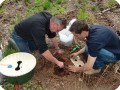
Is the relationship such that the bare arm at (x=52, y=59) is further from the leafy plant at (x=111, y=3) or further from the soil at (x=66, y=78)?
the leafy plant at (x=111, y=3)

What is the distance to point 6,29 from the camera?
5.87m

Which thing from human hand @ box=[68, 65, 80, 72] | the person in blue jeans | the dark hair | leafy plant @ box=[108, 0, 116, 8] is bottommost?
human hand @ box=[68, 65, 80, 72]

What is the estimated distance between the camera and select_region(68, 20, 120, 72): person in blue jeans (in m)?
4.49

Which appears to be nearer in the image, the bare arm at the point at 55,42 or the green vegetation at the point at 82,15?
the bare arm at the point at 55,42

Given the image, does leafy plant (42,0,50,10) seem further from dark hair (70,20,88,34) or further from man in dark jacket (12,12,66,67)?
dark hair (70,20,88,34)

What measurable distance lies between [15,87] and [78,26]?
1.15 m

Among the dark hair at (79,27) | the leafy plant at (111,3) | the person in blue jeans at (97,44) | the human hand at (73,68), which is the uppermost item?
the dark hair at (79,27)

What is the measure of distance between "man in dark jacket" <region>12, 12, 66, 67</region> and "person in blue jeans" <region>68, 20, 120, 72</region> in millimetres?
262

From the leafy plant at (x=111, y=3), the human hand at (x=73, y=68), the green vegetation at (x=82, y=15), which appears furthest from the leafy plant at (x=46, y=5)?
the human hand at (x=73, y=68)

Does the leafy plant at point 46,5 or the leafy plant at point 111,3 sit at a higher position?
the leafy plant at point 46,5

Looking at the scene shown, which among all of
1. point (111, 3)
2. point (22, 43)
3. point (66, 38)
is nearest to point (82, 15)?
point (66, 38)

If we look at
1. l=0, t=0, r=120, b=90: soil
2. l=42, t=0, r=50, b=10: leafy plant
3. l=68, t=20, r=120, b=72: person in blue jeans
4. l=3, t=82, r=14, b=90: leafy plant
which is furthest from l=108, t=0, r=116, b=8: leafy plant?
l=3, t=82, r=14, b=90: leafy plant

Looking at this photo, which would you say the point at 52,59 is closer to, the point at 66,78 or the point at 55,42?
the point at 66,78

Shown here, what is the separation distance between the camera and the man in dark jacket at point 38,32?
4.65 m
